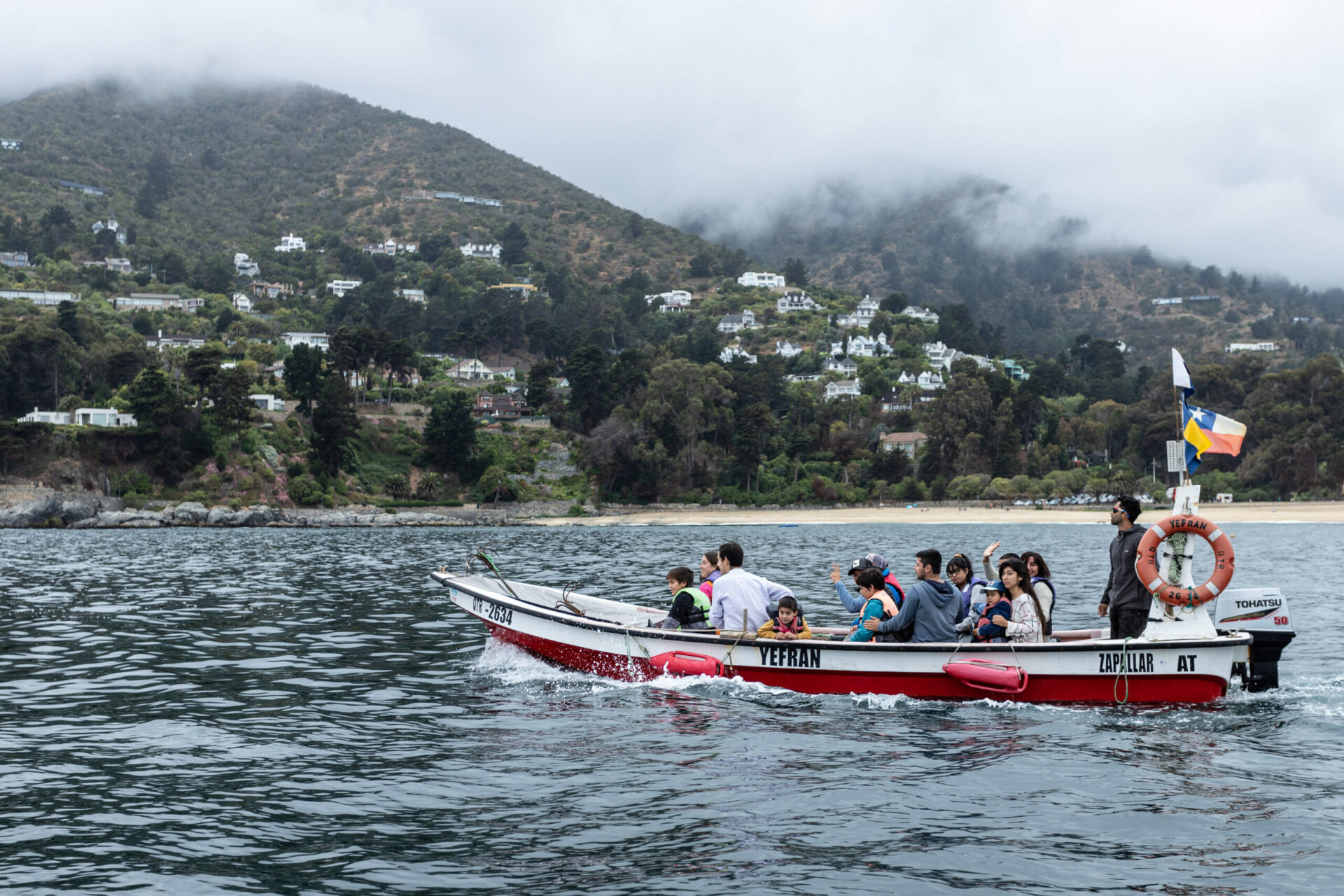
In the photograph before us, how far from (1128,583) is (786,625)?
15.1 feet

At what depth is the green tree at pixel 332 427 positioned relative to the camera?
315ft

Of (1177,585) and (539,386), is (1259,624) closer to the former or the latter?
(1177,585)

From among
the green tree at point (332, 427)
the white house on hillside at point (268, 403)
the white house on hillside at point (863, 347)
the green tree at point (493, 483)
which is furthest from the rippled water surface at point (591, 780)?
the white house on hillside at point (863, 347)

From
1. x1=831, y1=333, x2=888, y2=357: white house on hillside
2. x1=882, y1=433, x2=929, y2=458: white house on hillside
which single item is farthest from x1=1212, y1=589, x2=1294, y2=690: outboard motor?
x1=831, y1=333, x2=888, y2=357: white house on hillside

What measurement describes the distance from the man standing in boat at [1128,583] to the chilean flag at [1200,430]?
968 mm

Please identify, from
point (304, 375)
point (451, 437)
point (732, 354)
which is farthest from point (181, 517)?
point (732, 354)

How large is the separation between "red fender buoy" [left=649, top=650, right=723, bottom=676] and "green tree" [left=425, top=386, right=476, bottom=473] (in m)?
89.4

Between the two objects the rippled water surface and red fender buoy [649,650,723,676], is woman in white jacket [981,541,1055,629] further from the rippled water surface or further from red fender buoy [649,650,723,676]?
red fender buoy [649,650,723,676]

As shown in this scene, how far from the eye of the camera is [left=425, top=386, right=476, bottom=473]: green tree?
103 m

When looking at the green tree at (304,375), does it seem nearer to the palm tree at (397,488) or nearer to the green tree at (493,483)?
the palm tree at (397,488)

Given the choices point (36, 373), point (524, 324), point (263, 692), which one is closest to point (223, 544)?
point (263, 692)

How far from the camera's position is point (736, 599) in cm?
1595

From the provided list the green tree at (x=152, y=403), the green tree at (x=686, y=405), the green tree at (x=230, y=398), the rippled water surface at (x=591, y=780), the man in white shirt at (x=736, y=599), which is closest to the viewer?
the rippled water surface at (x=591, y=780)

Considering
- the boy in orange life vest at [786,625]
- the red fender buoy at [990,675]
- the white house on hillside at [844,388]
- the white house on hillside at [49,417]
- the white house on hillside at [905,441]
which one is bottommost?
the red fender buoy at [990,675]
